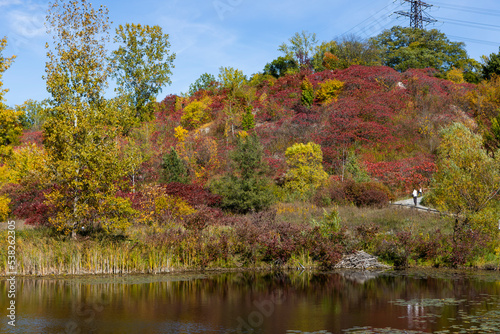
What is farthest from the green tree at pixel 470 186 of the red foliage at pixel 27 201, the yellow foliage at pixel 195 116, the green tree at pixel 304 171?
the yellow foliage at pixel 195 116

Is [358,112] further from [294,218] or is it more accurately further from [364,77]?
[294,218]

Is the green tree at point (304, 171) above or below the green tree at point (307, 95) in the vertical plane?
below

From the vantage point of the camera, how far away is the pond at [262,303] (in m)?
10.6

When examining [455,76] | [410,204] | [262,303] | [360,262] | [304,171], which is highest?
[455,76]

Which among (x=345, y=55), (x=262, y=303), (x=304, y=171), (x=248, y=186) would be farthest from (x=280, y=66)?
(x=262, y=303)

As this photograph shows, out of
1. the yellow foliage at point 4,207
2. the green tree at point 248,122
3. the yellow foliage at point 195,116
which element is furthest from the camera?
the yellow foliage at point 195,116

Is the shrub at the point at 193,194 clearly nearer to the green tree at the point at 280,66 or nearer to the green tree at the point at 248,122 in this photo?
the green tree at the point at 248,122

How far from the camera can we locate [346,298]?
13.8 m

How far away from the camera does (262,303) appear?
13.2 metres

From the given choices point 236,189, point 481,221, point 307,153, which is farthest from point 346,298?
point 307,153

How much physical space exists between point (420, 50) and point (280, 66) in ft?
61.9

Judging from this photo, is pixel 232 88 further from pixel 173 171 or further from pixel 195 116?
pixel 173 171

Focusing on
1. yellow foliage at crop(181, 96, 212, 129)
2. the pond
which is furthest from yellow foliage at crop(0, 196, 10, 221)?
yellow foliage at crop(181, 96, 212, 129)

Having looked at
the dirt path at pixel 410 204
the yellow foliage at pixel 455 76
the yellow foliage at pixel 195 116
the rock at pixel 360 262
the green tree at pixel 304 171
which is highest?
the yellow foliage at pixel 455 76
